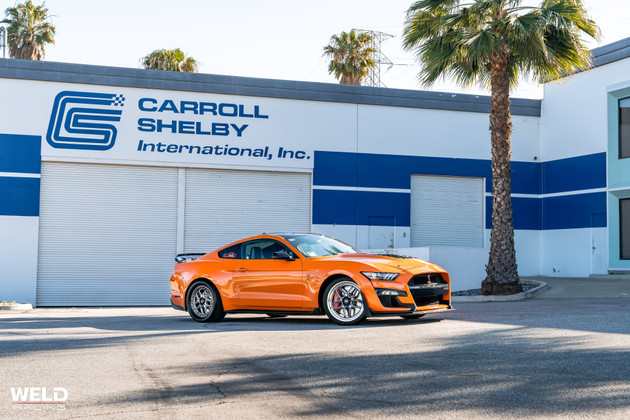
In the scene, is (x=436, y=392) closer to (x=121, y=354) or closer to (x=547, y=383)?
(x=547, y=383)

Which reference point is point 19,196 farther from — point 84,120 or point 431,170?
point 431,170

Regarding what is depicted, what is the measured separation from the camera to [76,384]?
261 inches

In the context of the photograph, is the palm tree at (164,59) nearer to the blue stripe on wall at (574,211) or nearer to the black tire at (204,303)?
the blue stripe on wall at (574,211)

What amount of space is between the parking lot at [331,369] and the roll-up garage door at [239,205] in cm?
1277

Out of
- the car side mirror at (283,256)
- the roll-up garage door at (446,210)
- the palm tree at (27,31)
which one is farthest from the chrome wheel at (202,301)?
the palm tree at (27,31)

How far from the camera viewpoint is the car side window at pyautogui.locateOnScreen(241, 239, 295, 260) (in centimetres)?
1241

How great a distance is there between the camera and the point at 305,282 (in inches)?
463

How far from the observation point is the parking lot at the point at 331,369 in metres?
5.64

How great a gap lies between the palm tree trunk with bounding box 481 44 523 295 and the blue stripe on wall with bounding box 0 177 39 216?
13.3 metres

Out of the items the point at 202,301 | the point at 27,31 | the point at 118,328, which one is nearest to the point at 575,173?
the point at 202,301

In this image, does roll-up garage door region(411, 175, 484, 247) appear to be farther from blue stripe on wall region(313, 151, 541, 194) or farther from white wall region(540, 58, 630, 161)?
white wall region(540, 58, 630, 161)

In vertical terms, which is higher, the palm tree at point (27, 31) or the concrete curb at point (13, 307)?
the palm tree at point (27, 31)

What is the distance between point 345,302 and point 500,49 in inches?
416

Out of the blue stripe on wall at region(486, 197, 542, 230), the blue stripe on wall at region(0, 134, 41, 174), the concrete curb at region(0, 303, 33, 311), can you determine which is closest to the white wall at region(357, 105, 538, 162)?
the blue stripe on wall at region(486, 197, 542, 230)
